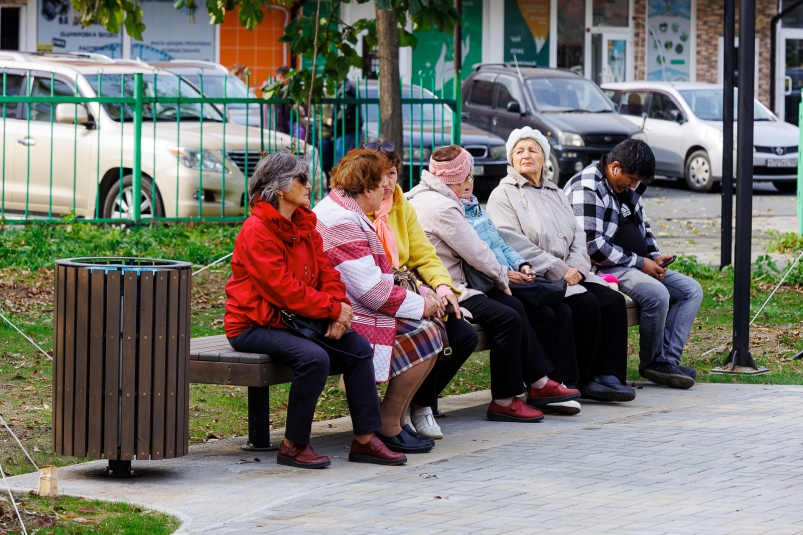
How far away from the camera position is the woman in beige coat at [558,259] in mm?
7648

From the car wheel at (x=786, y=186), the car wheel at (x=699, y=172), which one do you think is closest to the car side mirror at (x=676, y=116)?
the car wheel at (x=699, y=172)

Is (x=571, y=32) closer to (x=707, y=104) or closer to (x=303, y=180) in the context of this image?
(x=707, y=104)

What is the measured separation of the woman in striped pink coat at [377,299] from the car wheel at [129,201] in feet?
23.5

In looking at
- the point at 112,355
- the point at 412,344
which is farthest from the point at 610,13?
the point at 112,355

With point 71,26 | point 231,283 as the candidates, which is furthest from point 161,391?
point 71,26

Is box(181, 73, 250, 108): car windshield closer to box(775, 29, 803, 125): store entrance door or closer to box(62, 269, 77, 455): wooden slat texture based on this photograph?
box(62, 269, 77, 455): wooden slat texture

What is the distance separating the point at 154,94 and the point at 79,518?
8.78 meters

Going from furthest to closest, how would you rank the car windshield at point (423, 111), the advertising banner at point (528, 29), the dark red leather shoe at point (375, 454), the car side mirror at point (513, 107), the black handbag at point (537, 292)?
the advertising banner at point (528, 29) < the car side mirror at point (513, 107) < the car windshield at point (423, 111) < the black handbag at point (537, 292) < the dark red leather shoe at point (375, 454)

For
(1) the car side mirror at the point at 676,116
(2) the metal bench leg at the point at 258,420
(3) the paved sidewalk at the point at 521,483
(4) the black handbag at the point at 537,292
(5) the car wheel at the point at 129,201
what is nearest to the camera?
(3) the paved sidewalk at the point at 521,483

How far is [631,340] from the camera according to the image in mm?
9789

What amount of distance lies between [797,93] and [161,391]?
1097 inches

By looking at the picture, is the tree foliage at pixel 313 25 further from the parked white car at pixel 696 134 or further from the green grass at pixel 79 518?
the parked white car at pixel 696 134

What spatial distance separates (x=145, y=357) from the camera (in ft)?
17.9

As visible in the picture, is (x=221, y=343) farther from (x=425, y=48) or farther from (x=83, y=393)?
(x=425, y=48)
